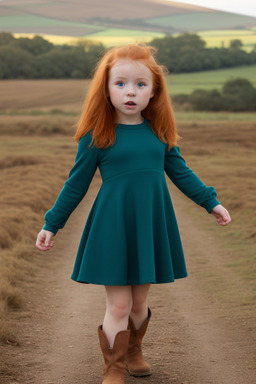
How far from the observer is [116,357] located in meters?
3.68

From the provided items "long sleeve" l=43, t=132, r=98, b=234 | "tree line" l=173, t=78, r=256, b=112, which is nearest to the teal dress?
"long sleeve" l=43, t=132, r=98, b=234

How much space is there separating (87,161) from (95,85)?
448 millimetres

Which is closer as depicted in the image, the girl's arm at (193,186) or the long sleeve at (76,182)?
the long sleeve at (76,182)

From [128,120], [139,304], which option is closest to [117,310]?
[139,304]

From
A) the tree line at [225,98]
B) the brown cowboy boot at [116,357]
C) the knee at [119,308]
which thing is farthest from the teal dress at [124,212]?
the tree line at [225,98]

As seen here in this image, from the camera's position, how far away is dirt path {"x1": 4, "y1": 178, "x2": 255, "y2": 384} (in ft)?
13.3

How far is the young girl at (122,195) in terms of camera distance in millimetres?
3594

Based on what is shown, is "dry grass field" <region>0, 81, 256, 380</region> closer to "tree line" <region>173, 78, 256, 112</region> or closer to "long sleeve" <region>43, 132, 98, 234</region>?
"long sleeve" <region>43, 132, 98, 234</region>

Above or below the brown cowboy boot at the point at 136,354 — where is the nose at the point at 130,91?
above

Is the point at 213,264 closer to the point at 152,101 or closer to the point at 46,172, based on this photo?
the point at 152,101

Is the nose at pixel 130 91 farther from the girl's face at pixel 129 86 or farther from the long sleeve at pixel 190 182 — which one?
the long sleeve at pixel 190 182

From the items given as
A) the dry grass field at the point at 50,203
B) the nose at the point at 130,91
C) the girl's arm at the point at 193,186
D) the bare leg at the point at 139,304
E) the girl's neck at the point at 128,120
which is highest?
the nose at the point at 130,91

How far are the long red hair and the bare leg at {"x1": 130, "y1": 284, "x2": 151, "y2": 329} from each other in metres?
0.82

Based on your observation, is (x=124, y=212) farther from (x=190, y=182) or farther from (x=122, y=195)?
(x=190, y=182)
